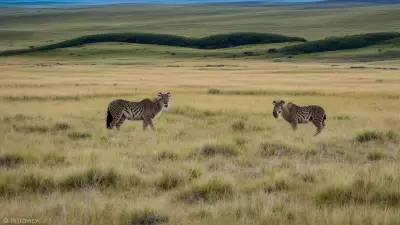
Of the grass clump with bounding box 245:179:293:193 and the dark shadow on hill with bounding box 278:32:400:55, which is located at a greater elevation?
the grass clump with bounding box 245:179:293:193

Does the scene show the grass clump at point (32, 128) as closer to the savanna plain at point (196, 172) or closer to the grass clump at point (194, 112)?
the savanna plain at point (196, 172)

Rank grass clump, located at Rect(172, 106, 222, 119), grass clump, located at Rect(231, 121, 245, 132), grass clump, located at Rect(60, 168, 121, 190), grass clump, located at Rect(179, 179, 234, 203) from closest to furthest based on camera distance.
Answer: grass clump, located at Rect(179, 179, 234, 203) → grass clump, located at Rect(60, 168, 121, 190) → grass clump, located at Rect(231, 121, 245, 132) → grass clump, located at Rect(172, 106, 222, 119)

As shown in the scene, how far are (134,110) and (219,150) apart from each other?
507 centimetres

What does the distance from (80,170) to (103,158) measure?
2157mm

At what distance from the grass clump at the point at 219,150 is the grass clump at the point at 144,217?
19.4ft

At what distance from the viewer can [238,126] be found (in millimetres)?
19094

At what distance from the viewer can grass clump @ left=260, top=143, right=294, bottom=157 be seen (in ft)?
43.9

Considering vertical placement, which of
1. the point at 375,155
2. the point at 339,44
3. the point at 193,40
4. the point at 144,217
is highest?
the point at 144,217

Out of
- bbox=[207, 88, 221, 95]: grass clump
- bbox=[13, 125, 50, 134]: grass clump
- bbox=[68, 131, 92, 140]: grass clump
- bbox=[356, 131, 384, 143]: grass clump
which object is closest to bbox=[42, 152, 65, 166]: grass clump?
bbox=[68, 131, 92, 140]: grass clump

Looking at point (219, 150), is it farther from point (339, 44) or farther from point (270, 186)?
point (339, 44)

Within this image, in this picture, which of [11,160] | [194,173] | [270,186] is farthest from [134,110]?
[270,186]

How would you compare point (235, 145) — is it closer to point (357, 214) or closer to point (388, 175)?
point (388, 175)

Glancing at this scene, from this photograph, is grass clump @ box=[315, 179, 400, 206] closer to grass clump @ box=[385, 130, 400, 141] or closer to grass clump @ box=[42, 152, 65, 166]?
grass clump @ box=[42, 152, 65, 166]

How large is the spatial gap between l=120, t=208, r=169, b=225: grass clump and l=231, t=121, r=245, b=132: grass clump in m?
11.4
